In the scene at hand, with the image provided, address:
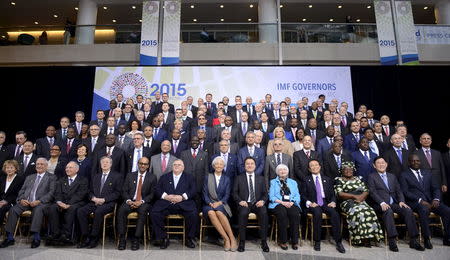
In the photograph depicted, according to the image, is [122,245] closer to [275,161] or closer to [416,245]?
[275,161]

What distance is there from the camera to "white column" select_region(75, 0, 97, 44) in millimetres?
10477

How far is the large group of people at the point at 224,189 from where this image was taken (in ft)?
12.9

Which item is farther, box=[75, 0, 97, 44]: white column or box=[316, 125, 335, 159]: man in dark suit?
box=[75, 0, 97, 44]: white column

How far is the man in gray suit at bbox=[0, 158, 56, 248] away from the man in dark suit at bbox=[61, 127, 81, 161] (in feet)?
2.82

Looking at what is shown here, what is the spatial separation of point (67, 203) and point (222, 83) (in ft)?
17.7

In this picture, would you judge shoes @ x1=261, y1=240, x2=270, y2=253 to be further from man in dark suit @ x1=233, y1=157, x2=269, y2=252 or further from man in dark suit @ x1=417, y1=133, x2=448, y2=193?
man in dark suit @ x1=417, y1=133, x2=448, y2=193

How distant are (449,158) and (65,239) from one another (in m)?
6.06

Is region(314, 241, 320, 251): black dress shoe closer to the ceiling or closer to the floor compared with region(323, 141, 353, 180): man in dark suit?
closer to the floor

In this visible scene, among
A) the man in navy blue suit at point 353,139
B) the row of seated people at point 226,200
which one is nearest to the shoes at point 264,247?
the row of seated people at point 226,200

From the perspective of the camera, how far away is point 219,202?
162 inches

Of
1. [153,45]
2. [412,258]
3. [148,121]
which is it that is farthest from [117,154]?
[153,45]

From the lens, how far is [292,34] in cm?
1018

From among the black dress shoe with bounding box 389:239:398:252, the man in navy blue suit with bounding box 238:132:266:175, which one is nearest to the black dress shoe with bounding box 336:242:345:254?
the black dress shoe with bounding box 389:239:398:252

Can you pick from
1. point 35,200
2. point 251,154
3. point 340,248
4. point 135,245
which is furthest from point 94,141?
point 340,248
